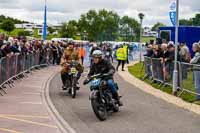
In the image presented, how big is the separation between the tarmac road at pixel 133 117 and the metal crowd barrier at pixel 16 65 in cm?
216

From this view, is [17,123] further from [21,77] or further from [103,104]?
[21,77]

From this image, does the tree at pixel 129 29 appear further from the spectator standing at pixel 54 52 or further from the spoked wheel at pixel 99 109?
the spoked wheel at pixel 99 109

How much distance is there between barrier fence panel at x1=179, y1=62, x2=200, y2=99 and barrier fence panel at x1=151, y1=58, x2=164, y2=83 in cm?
275

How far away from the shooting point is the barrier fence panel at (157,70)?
20.1 meters

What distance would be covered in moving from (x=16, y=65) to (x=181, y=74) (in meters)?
7.67

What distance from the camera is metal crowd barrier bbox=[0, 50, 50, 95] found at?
1766 centimetres

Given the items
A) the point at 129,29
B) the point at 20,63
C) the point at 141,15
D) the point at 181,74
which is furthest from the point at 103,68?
the point at 129,29

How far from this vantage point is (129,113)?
12.9 m

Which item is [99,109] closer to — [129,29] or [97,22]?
[129,29]

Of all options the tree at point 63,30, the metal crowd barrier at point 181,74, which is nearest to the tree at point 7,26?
the tree at point 63,30

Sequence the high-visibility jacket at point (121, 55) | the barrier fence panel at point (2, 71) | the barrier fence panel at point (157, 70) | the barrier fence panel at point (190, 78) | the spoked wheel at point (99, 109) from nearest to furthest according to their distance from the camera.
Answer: the spoked wheel at point (99, 109), the barrier fence panel at point (190, 78), the barrier fence panel at point (2, 71), the barrier fence panel at point (157, 70), the high-visibility jacket at point (121, 55)

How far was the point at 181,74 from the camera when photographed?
1719 cm

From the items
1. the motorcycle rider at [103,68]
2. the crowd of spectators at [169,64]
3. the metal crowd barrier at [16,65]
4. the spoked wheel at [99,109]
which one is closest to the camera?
the spoked wheel at [99,109]

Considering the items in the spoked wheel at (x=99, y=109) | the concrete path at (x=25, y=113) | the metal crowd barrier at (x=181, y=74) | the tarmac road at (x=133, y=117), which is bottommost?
the tarmac road at (x=133, y=117)
